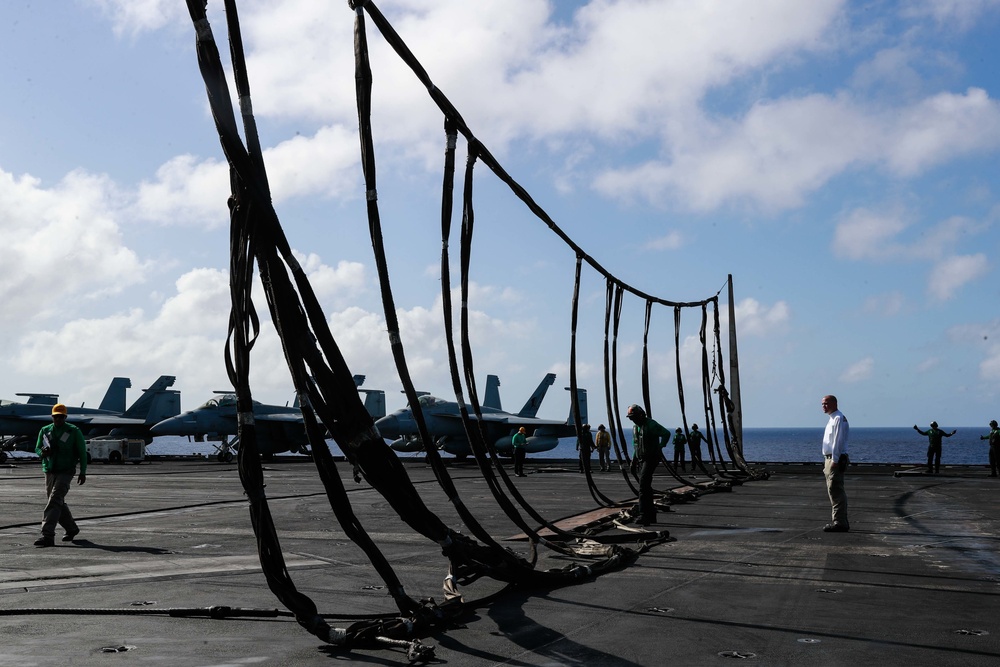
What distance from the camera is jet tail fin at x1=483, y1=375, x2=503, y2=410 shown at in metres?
60.3

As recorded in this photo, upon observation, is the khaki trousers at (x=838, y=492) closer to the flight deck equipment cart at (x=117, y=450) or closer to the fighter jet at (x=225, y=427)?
the fighter jet at (x=225, y=427)

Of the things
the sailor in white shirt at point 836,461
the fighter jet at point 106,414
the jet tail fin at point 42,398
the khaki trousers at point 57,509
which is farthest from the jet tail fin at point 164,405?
the sailor in white shirt at point 836,461

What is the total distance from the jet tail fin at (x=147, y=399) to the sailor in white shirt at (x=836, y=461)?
184ft

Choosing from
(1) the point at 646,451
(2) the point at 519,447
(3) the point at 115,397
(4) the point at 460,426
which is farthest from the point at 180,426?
(1) the point at 646,451

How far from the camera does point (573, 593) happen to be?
21.6 feet

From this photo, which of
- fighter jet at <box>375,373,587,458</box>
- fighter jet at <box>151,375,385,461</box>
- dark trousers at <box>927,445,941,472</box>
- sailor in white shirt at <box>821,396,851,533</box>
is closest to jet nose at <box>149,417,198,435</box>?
fighter jet at <box>151,375,385,461</box>

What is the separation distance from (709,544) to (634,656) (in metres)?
5.27

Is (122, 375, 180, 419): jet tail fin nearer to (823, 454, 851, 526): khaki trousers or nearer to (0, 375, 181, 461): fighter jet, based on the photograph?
(0, 375, 181, 461): fighter jet

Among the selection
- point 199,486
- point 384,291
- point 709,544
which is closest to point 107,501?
point 199,486

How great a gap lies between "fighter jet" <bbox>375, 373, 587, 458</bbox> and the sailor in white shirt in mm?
23852

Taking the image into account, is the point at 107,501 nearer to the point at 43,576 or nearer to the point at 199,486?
the point at 199,486

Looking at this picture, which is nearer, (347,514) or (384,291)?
(347,514)

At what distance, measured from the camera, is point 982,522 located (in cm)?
1207

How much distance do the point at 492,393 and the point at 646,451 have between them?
48.3 metres
